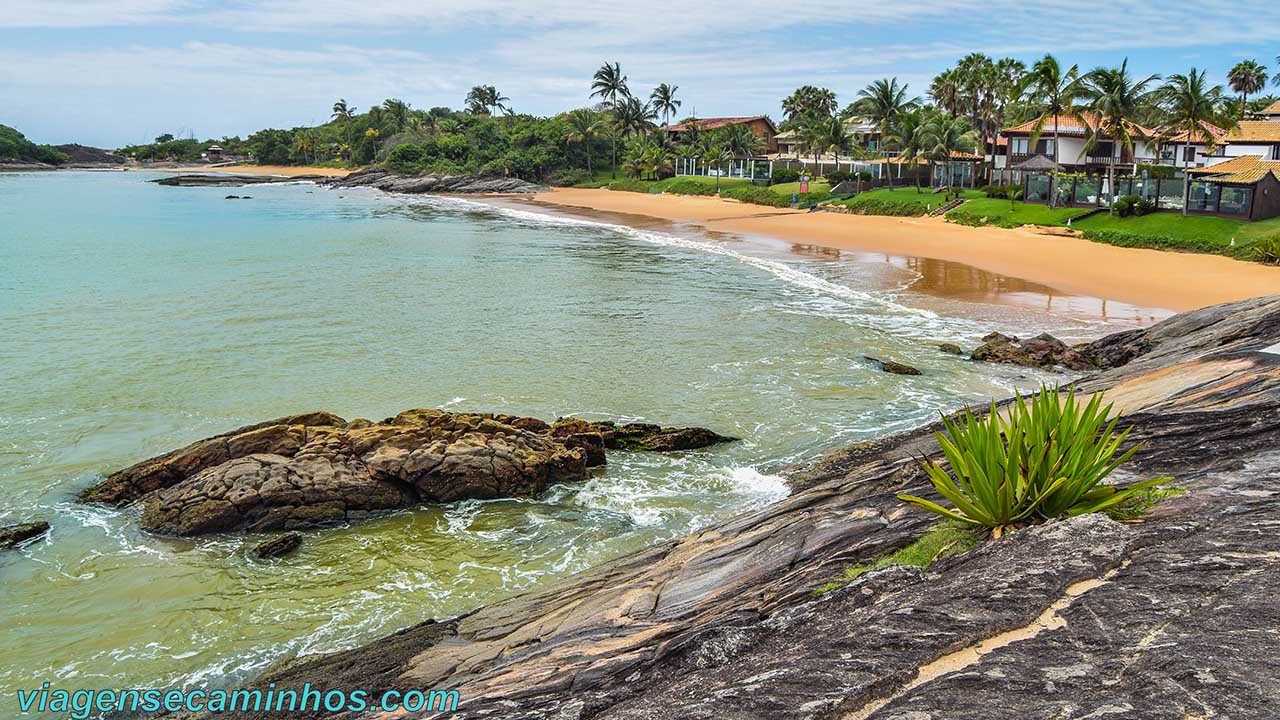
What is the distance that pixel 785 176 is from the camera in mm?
82500

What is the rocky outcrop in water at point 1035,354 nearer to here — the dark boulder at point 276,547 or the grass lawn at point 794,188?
the dark boulder at point 276,547

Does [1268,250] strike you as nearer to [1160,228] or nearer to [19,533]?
[1160,228]

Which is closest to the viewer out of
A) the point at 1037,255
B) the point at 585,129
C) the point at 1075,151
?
the point at 1037,255

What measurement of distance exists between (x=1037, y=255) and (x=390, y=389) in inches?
1278

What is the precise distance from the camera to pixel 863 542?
788 centimetres

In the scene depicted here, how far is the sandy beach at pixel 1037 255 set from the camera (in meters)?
31.0

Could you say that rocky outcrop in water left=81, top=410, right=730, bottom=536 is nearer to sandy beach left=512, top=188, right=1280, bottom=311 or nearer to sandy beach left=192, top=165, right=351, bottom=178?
sandy beach left=512, top=188, right=1280, bottom=311

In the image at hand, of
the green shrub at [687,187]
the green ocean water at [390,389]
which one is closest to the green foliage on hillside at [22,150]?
the green shrub at [687,187]

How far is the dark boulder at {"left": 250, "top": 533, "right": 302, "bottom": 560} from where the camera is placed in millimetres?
11789

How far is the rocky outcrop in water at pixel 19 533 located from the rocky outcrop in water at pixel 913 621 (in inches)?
239

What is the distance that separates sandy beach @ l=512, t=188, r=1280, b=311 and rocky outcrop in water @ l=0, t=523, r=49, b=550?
1192 inches

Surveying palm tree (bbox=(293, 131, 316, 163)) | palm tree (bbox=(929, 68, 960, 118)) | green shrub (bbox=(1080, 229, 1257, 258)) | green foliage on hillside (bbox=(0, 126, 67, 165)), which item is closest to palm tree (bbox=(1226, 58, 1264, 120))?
palm tree (bbox=(929, 68, 960, 118))

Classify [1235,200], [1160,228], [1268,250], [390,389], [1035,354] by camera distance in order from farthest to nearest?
1. [1160,228]
2. [1235,200]
3. [1268,250]
4. [1035,354]
5. [390,389]

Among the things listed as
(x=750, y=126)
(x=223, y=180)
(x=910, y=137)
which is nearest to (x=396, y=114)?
(x=223, y=180)
